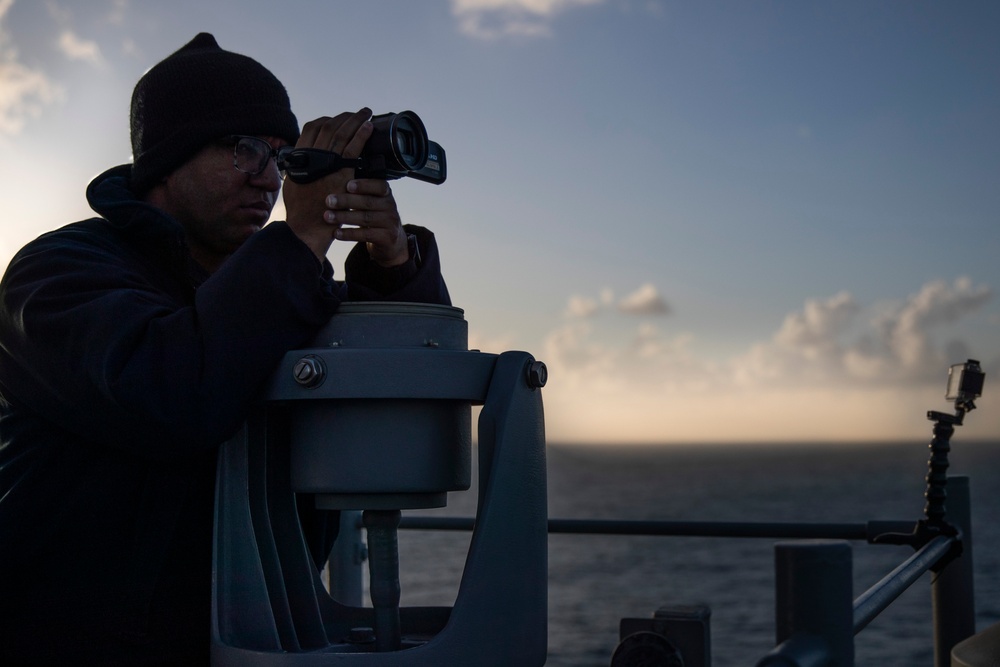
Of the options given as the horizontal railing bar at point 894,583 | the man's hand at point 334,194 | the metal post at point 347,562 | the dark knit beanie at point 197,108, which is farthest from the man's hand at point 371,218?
the metal post at point 347,562

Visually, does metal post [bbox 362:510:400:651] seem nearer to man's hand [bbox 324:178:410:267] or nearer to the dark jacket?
the dark jacket

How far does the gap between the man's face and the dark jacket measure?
7.0 inches

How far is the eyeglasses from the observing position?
6.41 feet

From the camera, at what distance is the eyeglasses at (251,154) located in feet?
6.41

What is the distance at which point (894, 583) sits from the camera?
81.9 inches

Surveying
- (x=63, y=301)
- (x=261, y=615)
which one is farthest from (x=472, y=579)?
(x=63, y=301)

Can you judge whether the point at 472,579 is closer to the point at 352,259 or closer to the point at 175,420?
the point at 175,420

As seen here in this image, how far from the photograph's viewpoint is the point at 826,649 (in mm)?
1387

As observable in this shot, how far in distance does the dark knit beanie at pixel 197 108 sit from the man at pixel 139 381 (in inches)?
6.2

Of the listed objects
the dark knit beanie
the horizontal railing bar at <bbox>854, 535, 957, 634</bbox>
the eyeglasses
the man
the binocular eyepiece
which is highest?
the dark knit beanie

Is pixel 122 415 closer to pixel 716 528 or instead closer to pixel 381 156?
pixel 381 156

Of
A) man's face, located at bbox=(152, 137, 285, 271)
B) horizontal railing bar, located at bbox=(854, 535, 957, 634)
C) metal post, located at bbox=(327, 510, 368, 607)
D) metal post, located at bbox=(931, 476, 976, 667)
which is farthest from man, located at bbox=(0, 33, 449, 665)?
metal post, located at bbox=(931, 476, 976, 667)

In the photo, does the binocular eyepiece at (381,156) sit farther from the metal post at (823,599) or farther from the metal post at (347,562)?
the metal post at (347,562)

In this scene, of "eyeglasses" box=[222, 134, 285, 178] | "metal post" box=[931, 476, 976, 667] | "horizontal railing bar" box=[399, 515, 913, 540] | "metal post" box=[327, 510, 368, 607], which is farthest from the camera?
"metal post" box=[327, 510, 368, 607]
